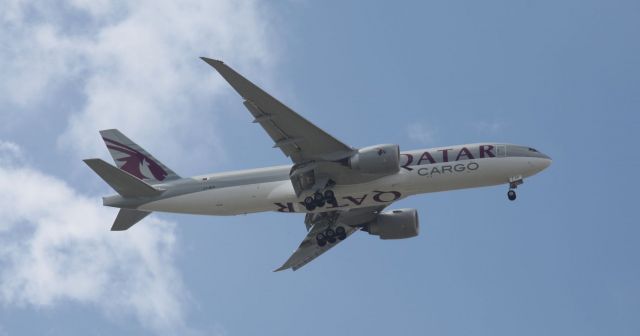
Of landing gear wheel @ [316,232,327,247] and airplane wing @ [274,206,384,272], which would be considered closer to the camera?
landing gear wheel @ [316,232,327,247]

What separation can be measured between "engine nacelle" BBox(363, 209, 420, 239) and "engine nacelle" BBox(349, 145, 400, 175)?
30.9ft

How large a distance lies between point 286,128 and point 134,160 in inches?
473

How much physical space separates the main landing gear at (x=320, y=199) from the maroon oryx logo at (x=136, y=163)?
9031 millimetres

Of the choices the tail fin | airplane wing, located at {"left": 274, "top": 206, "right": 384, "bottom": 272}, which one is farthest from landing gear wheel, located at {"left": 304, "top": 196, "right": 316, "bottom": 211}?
the tail fin

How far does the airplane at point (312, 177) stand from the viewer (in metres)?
46.7

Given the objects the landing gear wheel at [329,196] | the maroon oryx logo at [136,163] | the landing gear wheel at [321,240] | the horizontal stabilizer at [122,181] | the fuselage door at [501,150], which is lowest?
the landing gear wheel at [321,240]

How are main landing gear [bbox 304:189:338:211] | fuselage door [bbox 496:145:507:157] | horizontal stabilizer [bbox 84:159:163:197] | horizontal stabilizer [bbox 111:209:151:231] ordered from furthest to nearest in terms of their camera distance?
horizontal stabilizer [bbox 111:209:151:231], main landing gear [bbox 304:189:338:211], fuselage door [bbox 496:145:507:157], horizontal stabilizer [bbox 84:159:163:197]

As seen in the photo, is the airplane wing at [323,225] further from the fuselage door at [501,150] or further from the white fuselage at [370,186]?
the fuselage door at [501,150]

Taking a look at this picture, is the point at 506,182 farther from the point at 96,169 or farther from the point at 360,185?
the point at 96,169

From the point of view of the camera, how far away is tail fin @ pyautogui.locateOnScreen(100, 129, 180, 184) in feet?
174

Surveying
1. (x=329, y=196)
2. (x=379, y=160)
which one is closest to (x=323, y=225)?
(x=329, y=196)

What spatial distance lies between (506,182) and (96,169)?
20515 millimetres

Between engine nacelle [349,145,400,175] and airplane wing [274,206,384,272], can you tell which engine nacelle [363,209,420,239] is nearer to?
airplane wing [274,206,384,272]

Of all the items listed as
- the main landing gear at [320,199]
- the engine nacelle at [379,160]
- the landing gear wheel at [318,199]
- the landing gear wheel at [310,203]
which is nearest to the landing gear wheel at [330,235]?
the landing gear wheel at [310,203]
